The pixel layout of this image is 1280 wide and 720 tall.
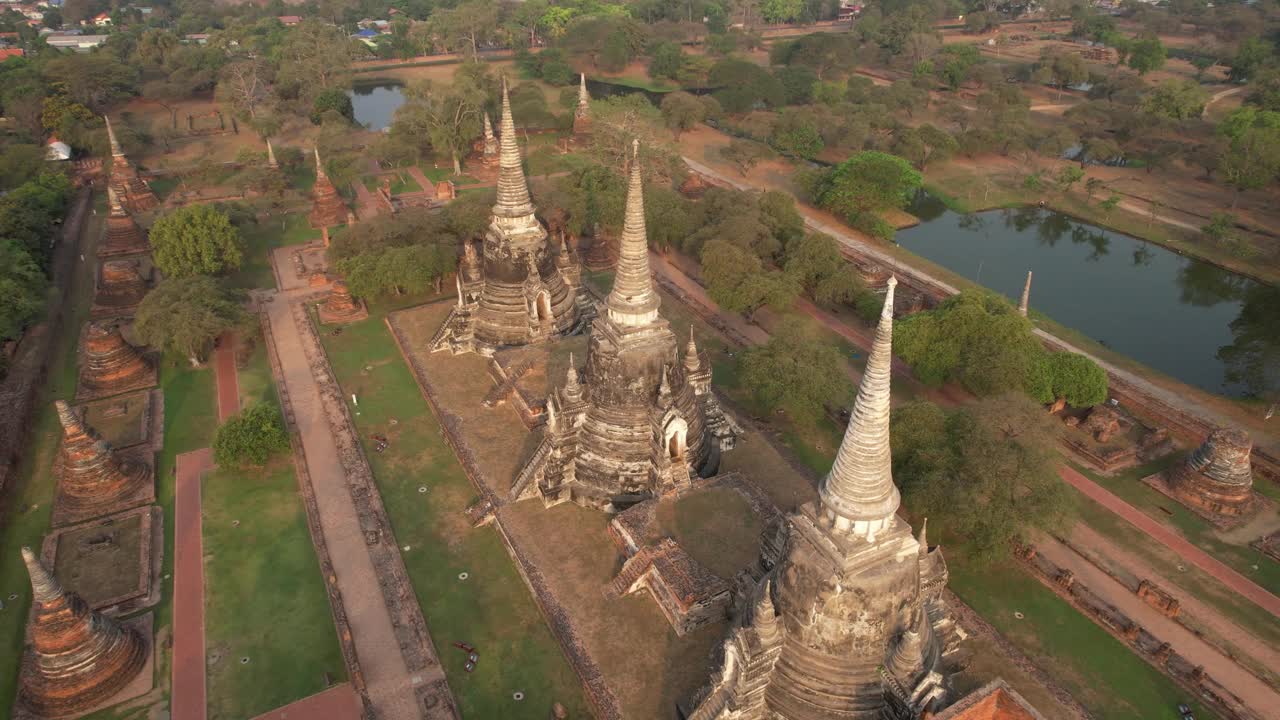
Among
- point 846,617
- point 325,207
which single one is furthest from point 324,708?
point 325,207

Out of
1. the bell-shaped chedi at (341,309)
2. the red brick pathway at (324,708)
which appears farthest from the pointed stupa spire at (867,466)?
the bell-shaped chedi at (341,309)

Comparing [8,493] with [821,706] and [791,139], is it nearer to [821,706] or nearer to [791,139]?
[821,706]

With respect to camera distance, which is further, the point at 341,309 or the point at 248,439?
the point at 341,309

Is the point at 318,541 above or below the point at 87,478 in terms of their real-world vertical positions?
below

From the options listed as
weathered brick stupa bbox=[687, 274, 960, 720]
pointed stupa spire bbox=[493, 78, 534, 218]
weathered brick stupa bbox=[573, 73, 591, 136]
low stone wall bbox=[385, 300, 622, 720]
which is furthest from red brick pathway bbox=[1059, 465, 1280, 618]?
weathered brick stupa bbox=[573, 73, 591, 136]

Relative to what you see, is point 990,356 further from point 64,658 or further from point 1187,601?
point 64,658
